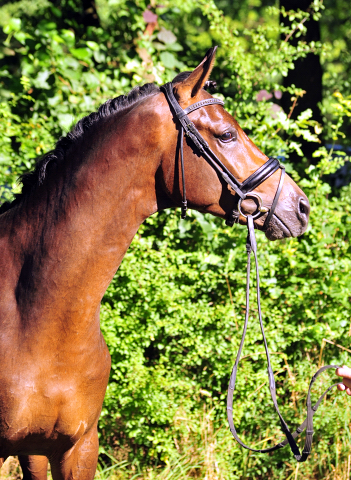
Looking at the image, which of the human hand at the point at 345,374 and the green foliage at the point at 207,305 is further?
the green foliage at the point at 207,305

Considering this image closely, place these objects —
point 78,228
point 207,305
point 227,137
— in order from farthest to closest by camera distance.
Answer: point 207,305, point 227,137, point 78,228

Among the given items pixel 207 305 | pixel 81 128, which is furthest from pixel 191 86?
pixel 207 305

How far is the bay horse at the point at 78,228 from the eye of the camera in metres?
1.84

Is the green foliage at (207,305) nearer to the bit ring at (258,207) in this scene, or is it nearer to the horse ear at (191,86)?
the bit ring at (258,207)

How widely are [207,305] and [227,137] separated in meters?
2.01

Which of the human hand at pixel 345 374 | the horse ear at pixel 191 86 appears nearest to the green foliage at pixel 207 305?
the human hand at pixel 345 374

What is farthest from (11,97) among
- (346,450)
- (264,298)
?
(346,450)

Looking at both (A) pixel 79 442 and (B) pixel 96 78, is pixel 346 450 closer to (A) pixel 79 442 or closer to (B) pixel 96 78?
(A) pixel 79 442

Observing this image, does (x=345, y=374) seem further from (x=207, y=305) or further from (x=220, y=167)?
(x=207, y=305)

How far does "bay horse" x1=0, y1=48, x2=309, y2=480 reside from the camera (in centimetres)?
184

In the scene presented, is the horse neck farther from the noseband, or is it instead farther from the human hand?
the human hand

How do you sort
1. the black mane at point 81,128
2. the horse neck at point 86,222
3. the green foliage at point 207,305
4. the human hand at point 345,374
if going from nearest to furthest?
1. the horse neck at point 86,222
2. the black mane at point 81,128
3. the human hand at point 345,374
4. the green foliage at point 207,305

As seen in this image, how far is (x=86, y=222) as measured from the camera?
1.83m

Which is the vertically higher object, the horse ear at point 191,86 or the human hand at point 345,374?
the horse ear at point 191,86
